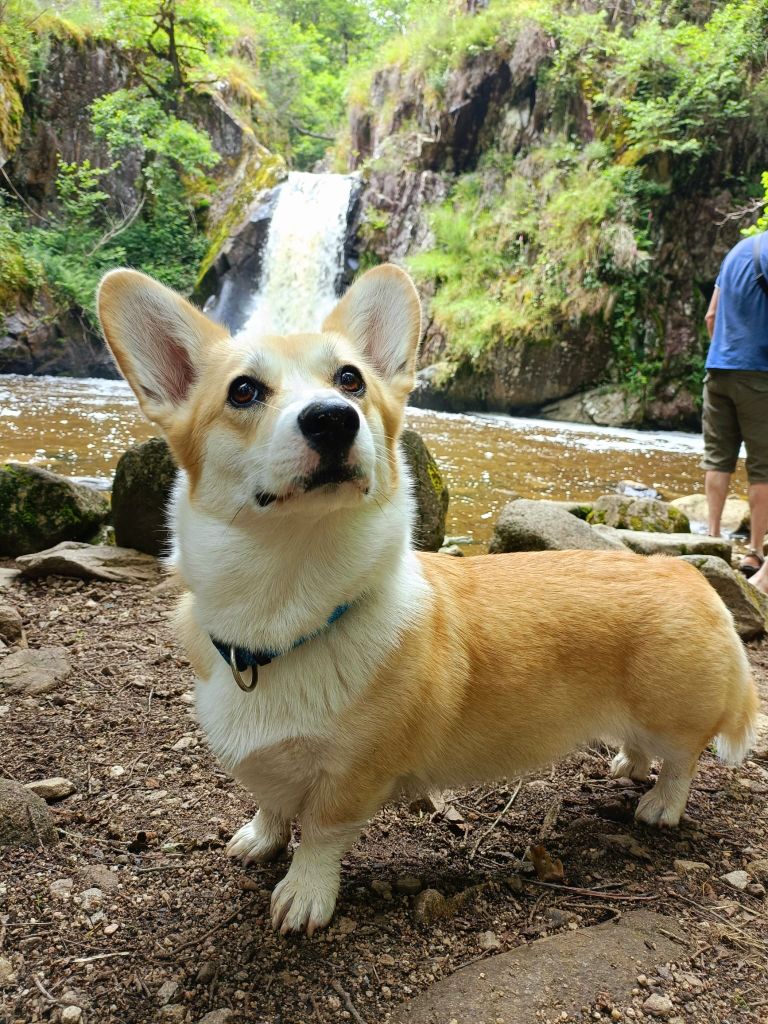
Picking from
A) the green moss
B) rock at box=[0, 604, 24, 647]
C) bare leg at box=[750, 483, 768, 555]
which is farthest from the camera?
the green moss

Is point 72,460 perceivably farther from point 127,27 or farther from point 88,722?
point 127,27

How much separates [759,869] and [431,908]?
103cm

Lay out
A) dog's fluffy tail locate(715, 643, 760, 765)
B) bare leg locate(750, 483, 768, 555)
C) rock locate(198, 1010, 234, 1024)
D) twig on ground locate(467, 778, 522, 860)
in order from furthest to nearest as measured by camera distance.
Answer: bare leg locate(750, 483, 768, 555) < dog's fluffy tail locate(715, 643, 760, 765) < twig on ground locate(467, 778, 522, 860) < rock locate(198, 1010, 234, 1024)

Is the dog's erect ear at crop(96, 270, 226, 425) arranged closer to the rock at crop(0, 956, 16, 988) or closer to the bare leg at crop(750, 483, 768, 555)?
the rock at crop(0, 956, 16, 988)

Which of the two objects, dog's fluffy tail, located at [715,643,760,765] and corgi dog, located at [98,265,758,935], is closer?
corgi dog, located at [98,265,758,935]

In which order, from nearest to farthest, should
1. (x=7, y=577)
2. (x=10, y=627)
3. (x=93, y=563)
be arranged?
(x=10, y=627) < (x=7, y=577) < (x=93, y=563)

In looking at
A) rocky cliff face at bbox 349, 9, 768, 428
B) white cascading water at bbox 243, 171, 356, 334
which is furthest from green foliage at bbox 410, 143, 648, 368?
white cascading water at bbox 243, 171, 356, 334

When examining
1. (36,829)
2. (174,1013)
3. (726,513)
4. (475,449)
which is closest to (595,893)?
(174,1013)

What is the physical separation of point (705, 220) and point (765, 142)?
1.76 metres

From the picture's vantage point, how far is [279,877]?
1.92 metres

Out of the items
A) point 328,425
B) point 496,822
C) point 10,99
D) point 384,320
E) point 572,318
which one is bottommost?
point 496,822

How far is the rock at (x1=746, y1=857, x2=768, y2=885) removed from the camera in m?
1.96

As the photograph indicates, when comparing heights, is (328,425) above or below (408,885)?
above

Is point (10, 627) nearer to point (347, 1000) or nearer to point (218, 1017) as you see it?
point (218, 1017)
